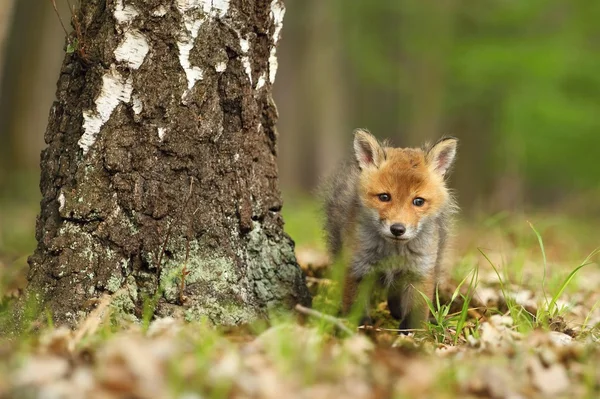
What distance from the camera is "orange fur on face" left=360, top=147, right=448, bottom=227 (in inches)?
200

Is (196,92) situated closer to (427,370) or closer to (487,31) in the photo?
(427,370)

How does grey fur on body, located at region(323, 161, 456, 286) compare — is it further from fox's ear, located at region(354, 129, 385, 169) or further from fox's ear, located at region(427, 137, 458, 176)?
fox's ear, located at region(427, 137, 458, 176)

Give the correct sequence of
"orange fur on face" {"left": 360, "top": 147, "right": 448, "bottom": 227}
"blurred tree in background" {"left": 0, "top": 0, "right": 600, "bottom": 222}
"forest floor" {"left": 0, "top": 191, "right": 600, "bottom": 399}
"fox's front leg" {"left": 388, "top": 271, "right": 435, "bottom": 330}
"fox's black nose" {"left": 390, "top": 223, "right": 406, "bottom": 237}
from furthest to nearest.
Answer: "blurred tree in background" {"left": 0, "top": 0, "right": 600, "bottom": 222} < "fox's front leg" {"left": 388, "top": 271, "right": 435, "bottom": 330} < "orange fur on face" {"left": 360, "top": 147, "right": 448, "bottom": 227} < "fox's black nose" {"left": 390, "top": 223, "right": 406, "bottom": 237} < "forest floor" {"left": 0, "top": 191, "right": 600, "bottom": 399}

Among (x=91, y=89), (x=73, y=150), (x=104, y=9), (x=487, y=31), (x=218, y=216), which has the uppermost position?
(x=487, y=31)

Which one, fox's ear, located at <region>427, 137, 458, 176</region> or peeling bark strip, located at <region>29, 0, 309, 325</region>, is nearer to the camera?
peeling bark strip, located at <region>29, 0, 309, 325</region>

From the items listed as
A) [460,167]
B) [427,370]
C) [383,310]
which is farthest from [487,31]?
[427,370]

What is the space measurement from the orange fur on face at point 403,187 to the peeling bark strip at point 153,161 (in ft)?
3.36

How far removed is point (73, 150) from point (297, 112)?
2181 centimetres

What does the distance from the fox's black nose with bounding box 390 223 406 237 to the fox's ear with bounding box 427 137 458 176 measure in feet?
2.50

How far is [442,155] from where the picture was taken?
556cm

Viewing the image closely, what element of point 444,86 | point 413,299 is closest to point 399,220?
point 413,299

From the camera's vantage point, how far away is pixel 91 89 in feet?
14.8

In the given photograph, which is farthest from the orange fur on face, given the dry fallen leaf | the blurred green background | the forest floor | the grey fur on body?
the blurred green background

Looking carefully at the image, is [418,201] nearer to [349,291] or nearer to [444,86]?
[349,291]
